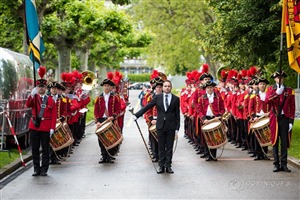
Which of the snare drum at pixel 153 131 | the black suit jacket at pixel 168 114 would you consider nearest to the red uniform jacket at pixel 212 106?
the snare drum at pixel 153 131

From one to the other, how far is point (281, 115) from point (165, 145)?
2.45 metres

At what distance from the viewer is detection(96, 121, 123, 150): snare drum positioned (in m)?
17.8

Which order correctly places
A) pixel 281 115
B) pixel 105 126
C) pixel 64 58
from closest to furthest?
pixel 281 115 → pixel 105 126 → pixel 64 58

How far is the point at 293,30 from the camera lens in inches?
592

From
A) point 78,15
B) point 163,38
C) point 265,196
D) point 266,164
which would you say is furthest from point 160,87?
point 163,38

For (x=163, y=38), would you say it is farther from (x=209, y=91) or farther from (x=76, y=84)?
(x=209, y=91)

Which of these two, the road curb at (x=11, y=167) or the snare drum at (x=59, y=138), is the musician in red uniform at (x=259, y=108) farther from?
the road curb at (x=11, y=167)

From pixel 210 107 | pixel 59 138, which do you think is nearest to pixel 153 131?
pixel 210 107

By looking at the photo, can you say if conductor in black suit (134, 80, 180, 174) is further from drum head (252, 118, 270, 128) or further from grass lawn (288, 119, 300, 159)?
grass lawn (288, 119, 300, 159)

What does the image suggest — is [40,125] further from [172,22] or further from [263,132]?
[172,22]

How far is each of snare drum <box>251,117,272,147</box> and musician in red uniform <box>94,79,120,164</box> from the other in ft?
Result: 10.7

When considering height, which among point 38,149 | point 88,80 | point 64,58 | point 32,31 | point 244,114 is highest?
point 64,58

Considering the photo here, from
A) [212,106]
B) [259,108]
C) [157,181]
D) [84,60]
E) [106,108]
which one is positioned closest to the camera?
[157,181]

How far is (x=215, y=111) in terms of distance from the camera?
59.9ft
